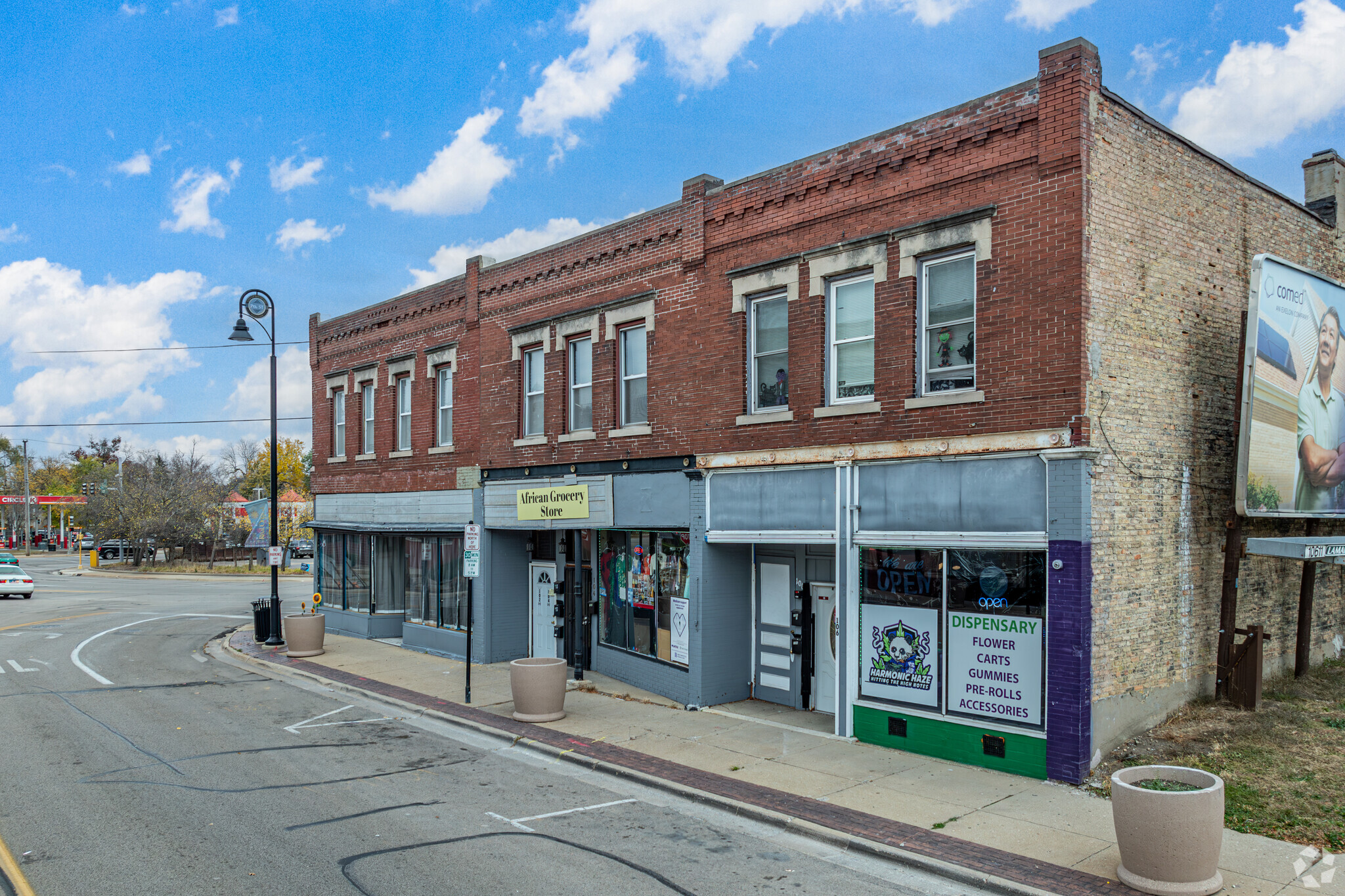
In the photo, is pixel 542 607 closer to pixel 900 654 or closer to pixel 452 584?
pixel 452 584

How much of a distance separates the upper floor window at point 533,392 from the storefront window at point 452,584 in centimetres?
361

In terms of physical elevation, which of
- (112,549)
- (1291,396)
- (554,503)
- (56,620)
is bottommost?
(112,549)

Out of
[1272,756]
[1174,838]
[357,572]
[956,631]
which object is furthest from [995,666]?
[357,572]

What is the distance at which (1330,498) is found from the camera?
48.2 ft

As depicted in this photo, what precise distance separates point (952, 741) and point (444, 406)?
14.4 metres

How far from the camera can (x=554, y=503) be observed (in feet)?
59.6

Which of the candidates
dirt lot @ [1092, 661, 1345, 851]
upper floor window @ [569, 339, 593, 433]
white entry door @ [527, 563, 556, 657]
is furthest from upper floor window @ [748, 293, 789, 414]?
white entry door @ [527, 563, 556, 657]

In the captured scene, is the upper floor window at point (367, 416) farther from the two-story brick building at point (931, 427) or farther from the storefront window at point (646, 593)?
the storefront window at point (646, 593)

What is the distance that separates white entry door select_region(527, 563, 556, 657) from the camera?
19.7 metres

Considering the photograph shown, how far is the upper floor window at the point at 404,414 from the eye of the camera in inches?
911

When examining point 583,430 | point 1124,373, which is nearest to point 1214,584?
point 1124,373

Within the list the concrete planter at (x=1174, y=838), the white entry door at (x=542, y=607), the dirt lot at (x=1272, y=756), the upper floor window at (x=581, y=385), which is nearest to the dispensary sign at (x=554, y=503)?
the upper floor window at (x=581, y=385)

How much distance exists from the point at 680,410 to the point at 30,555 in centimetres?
8715

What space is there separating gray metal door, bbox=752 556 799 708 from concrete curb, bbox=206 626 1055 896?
4116mm
